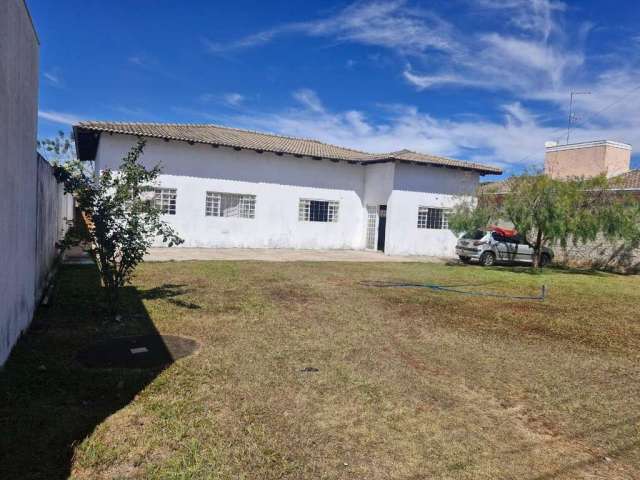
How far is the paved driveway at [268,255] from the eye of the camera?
15914mm

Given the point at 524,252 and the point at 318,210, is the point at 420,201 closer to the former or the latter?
the point at 318,210

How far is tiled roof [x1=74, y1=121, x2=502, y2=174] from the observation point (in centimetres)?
1706

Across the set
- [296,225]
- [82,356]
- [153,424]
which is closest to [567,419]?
[153,424]

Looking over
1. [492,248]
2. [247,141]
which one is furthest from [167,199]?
[492,248]

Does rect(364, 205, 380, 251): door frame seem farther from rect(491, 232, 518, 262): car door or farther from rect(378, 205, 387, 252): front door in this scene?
rect(491, 232, 518, 262): car door

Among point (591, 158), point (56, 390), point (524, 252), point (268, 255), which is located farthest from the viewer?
point (591, 158)

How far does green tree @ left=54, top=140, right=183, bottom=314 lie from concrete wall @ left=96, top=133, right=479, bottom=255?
10.8m

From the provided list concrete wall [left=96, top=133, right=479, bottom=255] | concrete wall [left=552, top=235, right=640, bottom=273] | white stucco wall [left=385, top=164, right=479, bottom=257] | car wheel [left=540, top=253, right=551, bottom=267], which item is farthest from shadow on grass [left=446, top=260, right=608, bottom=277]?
concrete wall [left=96, top=133, right=479, bottom=255]

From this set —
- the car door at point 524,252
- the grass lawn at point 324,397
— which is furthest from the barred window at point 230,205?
the car door at point 524,252

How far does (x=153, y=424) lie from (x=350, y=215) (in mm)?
18771

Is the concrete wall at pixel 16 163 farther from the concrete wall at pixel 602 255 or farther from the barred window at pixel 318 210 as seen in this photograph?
the concrete wall at pixel 602 255

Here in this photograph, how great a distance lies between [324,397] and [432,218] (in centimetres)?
1864

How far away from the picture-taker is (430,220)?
72.0ft

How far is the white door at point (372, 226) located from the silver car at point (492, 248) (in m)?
4.20
